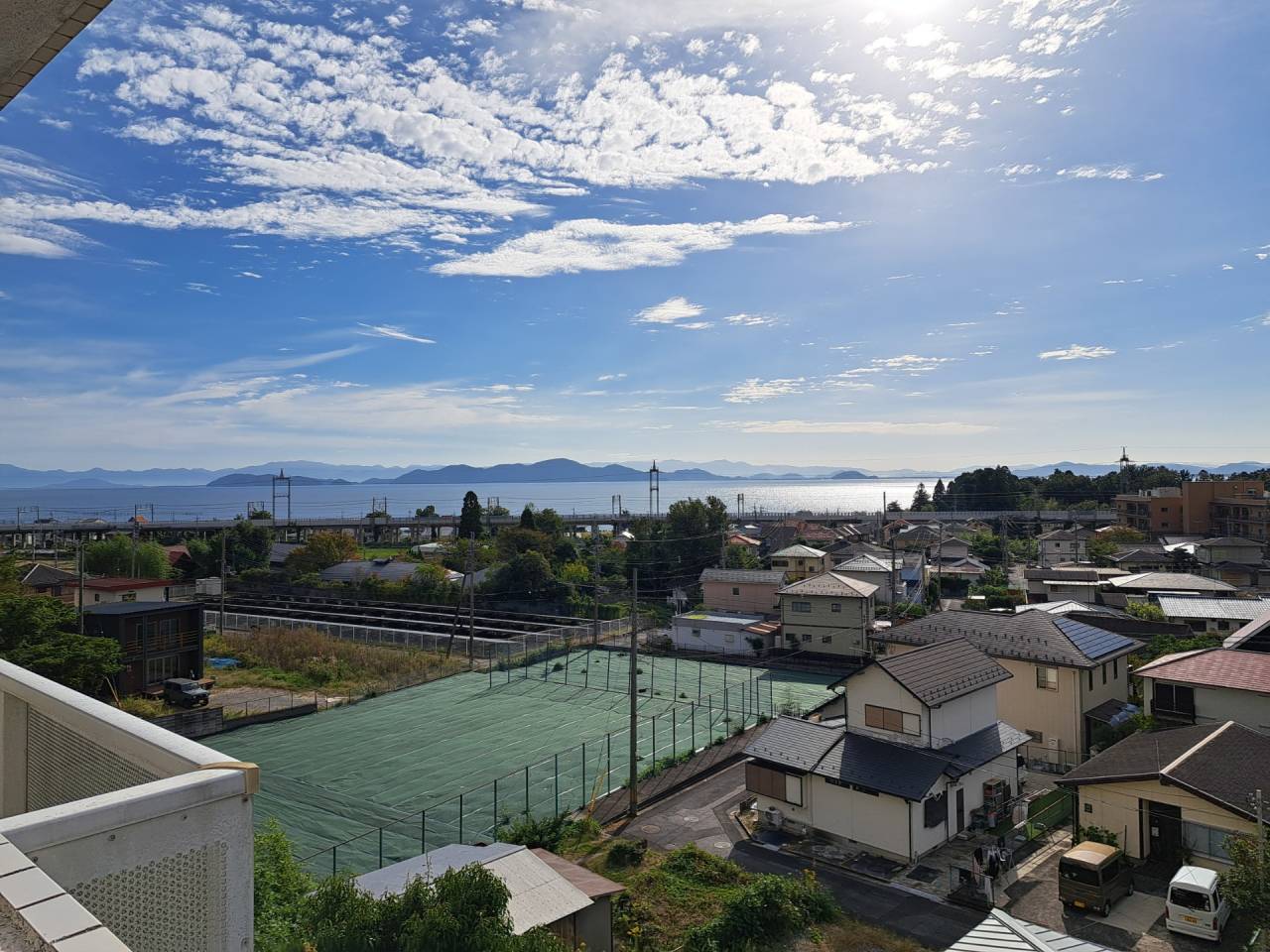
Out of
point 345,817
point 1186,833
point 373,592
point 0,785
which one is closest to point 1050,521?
point 373,592

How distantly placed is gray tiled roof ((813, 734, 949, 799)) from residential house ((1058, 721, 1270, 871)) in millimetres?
2345

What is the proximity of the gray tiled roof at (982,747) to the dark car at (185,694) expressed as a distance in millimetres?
19235

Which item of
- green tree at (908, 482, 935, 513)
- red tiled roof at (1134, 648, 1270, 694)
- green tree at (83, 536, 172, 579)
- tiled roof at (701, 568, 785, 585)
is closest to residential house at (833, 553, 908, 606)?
tiled roof at (701, 568, 785, 585)

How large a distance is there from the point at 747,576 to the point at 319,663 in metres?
17.4

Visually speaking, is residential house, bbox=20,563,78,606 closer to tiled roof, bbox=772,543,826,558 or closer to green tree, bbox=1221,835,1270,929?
tiled roof, bbox=772,543,826,558

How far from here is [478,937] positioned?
6328 mm

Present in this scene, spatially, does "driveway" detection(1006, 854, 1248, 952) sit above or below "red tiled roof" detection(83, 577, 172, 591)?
below

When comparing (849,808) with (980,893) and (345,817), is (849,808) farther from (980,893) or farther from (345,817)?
(345,817)

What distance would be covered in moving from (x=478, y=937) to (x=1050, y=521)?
8222 cm

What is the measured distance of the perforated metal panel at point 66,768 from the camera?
292 centimetres

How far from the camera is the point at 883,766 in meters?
13.3

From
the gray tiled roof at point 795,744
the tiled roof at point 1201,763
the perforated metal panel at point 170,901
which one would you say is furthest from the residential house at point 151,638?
the tiled roof at point 1201,763

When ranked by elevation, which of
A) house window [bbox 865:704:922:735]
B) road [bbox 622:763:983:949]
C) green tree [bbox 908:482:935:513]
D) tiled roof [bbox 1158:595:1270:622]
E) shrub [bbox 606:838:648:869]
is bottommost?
road [bbox 622:763:983:949]

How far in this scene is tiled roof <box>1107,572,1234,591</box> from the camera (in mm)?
29719
